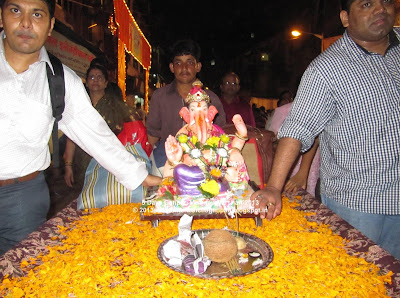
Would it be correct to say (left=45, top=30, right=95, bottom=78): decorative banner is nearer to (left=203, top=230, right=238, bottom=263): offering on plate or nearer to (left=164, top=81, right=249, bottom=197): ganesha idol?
(left=164, top=81, right=249, bottom=197): ganesha idol

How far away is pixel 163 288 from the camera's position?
5.05ft

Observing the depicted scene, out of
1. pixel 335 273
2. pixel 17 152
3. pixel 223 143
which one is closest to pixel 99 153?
pixel 17 152

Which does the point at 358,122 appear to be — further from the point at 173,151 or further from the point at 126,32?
the point at 126,32

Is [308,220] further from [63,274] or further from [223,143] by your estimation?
[63,274]

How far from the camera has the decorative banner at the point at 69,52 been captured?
7475mm

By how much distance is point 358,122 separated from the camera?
195cm

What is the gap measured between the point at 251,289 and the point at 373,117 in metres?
1.21

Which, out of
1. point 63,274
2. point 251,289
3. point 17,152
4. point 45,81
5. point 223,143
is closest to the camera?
point 251,289

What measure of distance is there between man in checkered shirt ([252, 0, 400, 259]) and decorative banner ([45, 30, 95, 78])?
6.69 m

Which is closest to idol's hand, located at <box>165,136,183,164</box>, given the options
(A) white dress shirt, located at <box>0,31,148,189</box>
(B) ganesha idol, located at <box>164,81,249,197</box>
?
(B) ganesha idol, located at <box>164,81,249,197</box>

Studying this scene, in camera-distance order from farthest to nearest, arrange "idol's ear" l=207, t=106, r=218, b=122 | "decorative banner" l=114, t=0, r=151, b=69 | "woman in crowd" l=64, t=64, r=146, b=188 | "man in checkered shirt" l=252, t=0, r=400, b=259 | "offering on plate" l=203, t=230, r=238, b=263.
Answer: "decorative banner" l=114, t=0, r=151, b=69
"woman in crowd" l=64, t=64, r=146, b=188
"idol's ear" l=207, t=106, r=218, b=122
"man in checkered shirt" l=252, t=0, r=400, b=259
"offering on plate" l=203, t=230, r=238, b=263

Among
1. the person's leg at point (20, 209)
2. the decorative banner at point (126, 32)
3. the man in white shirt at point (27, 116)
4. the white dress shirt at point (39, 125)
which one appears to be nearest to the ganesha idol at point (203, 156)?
the white dress shirt at point (39, 125)

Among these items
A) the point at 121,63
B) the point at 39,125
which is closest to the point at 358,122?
the point at 39,125

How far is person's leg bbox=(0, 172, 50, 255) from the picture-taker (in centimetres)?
212
